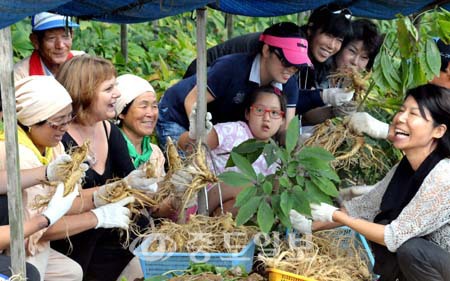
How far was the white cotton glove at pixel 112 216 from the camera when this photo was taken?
345 centimetres

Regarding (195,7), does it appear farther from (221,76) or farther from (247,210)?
(247,210)

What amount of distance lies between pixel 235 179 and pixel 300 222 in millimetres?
368

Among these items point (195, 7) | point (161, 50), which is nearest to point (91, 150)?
point (195, 7)

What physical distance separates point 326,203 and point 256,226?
1.24 feet

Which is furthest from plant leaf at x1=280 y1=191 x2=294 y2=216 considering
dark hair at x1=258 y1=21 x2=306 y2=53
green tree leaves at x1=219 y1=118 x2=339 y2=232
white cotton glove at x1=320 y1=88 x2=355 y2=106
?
white cotton glove at x1=320 y1=88 x2=355 y2=106

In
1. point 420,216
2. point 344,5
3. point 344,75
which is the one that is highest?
point 344,5

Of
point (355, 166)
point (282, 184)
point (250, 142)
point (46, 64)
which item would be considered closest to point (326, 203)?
point (282, 184)

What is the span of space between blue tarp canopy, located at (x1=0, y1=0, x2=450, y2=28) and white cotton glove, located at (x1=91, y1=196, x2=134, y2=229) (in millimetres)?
960

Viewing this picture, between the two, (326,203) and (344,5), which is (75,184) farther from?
(344,5)

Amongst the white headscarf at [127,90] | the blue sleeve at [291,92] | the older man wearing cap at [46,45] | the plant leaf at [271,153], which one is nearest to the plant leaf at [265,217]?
the plant leaf at [271,153]

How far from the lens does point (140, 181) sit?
11.7 feet

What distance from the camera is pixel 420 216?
3.18m

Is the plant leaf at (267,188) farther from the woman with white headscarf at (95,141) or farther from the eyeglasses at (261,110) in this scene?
the eyeglasses at (261,110)

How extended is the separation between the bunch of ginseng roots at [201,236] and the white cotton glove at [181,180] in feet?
0.49
